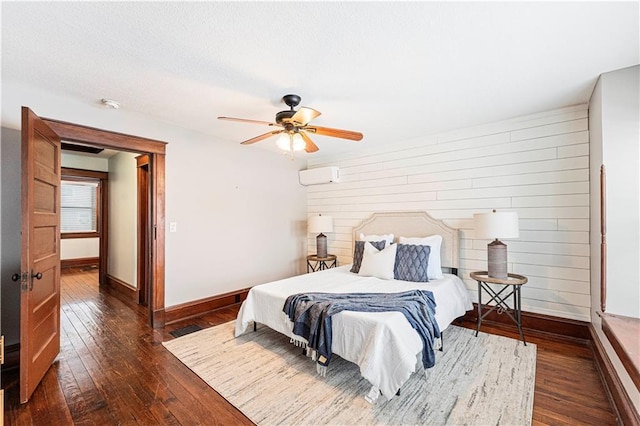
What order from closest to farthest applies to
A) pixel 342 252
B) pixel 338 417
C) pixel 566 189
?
1. pixel 338 417
2. pixel 566 189
3. pixel 342 252

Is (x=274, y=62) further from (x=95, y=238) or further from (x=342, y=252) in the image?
(x=95, y=238)

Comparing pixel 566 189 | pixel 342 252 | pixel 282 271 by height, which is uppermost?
pixel 566 189

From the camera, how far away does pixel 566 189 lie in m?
3.06

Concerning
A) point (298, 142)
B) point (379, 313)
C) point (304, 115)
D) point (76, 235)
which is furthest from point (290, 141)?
point (76, 235)

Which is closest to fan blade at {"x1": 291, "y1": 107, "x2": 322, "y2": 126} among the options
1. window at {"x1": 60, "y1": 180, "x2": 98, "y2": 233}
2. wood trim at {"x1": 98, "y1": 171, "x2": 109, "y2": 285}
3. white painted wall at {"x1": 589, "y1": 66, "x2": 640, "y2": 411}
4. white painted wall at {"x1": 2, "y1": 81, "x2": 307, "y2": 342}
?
white painted wall at {"x1": 2, "y1": 81, "x2": 307, "y2": 342}

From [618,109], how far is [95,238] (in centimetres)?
1045

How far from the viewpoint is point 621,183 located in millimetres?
2219

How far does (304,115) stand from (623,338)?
107 inches

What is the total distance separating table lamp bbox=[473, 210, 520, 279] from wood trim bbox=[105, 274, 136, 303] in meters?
5.20

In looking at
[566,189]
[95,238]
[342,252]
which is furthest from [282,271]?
[95,238]

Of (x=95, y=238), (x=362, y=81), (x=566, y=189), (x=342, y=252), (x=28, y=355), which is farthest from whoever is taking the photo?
(x=95, y=238)

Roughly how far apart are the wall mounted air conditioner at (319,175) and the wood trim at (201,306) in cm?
221

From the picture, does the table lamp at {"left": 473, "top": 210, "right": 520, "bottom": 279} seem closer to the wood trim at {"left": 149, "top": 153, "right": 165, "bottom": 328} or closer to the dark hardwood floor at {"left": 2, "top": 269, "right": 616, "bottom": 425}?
the dark hardwood floor at {"left": 2, "top": 269, "right": 616, "bottom": 425}

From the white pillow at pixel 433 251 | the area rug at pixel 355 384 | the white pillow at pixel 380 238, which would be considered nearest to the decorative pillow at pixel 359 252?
the white pillow at pixel 380 238
